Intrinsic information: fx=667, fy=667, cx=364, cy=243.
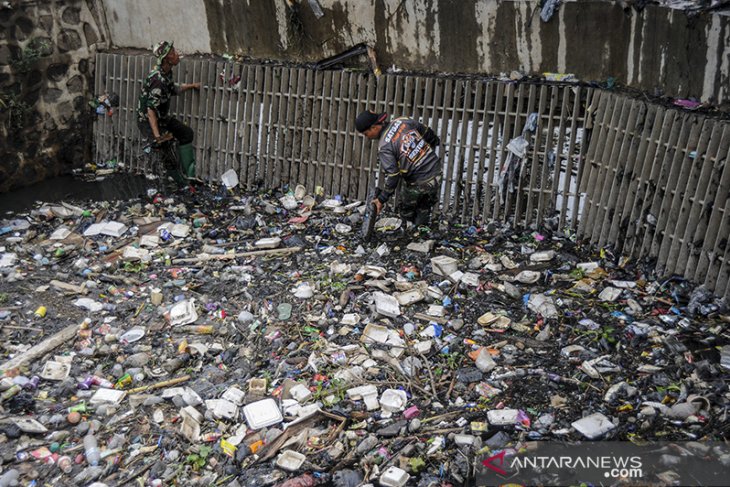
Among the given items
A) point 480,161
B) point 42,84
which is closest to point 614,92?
point 480,161

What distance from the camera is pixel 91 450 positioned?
14.4 feet

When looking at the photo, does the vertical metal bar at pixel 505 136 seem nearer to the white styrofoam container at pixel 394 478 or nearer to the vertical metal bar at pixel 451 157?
the vertical metal bar at pixel 451 157

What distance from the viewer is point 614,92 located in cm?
630

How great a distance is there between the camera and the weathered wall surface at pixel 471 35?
223 inches

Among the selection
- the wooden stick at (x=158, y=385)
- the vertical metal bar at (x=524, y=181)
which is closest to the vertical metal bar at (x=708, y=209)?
the vertical metal bar at (x=524, y=181)

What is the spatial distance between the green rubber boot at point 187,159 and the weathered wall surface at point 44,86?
1.68 metres

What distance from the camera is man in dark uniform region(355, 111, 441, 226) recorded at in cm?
646

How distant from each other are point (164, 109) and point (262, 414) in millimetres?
4557

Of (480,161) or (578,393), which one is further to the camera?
(480,161)

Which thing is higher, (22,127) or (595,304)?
(22,127)

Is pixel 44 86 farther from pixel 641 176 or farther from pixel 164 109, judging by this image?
pixel 641 176

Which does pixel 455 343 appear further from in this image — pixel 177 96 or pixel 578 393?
pixel 177 96

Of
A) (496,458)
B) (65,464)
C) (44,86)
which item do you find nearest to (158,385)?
(65,464)

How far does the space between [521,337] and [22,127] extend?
650cm
